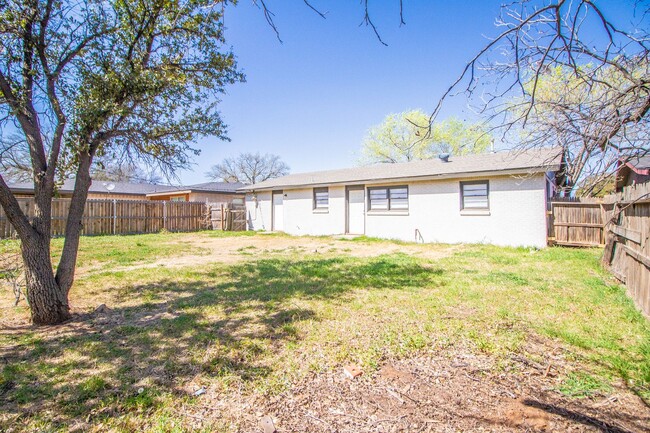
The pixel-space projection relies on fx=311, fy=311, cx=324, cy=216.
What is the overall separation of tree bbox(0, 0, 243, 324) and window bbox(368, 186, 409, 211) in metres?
9.27

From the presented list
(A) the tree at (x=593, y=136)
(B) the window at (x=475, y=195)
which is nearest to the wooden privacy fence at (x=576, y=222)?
(B) the window at (x=475, y=195)

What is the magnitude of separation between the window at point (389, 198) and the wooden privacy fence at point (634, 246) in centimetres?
686

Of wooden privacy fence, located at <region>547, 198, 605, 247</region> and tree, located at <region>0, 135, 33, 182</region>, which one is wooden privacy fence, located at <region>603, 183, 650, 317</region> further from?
tree, located at <region>0, 135, 33, 182</region>

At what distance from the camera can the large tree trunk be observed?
3.73 metres

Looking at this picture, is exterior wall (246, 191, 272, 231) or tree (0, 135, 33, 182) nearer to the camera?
tree (0, 135, 33, 182)

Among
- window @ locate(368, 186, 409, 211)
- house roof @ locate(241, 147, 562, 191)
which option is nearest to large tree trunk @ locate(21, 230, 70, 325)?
house roof @ locate(241, 147, 562, 191)

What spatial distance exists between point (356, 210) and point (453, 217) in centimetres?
432

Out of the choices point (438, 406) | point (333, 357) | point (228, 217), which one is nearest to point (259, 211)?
point (228, 217)

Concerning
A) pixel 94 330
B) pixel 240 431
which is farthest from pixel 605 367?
pixel 94 330

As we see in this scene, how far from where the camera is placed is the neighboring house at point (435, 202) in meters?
9.80

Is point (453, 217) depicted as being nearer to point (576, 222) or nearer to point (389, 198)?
point (389, 198)

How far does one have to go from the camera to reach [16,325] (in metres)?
3.74

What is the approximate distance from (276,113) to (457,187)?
7069mm

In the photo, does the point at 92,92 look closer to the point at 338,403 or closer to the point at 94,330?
the point at 94,330
